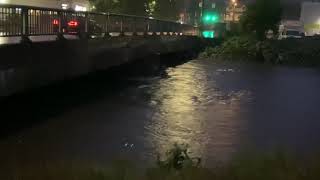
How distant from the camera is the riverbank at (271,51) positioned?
53.3 metres

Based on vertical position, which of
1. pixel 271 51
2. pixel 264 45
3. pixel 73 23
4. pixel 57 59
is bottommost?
pixel 271 51

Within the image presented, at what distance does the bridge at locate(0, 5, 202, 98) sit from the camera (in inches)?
642

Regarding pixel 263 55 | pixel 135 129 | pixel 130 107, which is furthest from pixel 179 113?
pixel 263 55

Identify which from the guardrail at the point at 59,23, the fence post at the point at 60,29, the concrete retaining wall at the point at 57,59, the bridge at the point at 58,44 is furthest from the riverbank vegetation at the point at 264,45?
the fence post at the point at 60,29

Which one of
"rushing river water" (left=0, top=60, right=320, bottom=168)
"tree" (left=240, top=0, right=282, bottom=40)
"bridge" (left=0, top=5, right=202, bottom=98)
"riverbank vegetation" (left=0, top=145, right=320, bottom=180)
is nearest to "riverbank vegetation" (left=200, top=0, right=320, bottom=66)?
"tree" (left=240, top=0, right=282, bottom=40)

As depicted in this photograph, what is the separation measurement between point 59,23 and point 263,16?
44227mm

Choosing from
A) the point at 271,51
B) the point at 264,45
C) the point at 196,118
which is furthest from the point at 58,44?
the point at 264,45

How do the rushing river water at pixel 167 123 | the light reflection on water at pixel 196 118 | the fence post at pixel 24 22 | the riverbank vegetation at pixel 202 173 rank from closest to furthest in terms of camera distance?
the riverbank vegetation at pixel 202 173 < the rushing river water at pixel 167 123 < the light reflection on water at pixel 196 118 < the fence post at pixel 24 22

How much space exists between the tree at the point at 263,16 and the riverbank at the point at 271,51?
3.94 meters

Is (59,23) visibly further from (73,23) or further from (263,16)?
(263,16)

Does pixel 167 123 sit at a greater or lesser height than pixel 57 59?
lesser

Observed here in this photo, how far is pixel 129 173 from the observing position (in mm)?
8352

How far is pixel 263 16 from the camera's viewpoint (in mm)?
62781

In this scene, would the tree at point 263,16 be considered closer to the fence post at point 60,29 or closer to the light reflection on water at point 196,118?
the light reflection on water at point 196,118
